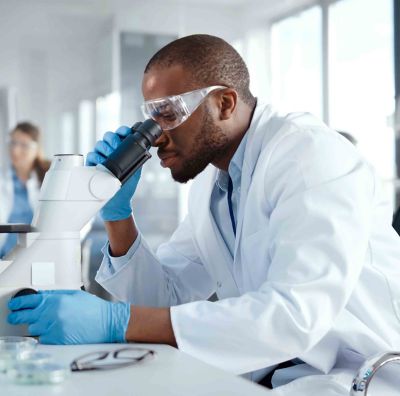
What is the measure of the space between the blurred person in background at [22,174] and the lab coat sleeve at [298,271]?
3.90 meters

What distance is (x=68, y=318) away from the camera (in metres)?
1.23

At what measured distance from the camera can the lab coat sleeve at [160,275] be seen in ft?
6.09

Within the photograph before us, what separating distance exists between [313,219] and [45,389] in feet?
2.28

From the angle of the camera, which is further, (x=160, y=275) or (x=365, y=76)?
(x=365, y=76)

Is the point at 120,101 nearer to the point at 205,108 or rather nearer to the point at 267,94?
the point at 267,94

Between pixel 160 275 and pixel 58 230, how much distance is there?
2.14 feet

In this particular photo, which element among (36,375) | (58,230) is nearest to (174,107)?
(58,230)

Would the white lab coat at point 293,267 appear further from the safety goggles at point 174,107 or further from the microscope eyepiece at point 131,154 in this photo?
the microscope eyepiece at point 131,154

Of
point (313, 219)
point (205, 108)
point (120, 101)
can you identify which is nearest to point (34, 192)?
point (120, 101)

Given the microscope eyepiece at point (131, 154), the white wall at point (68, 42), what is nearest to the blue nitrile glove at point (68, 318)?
the microscope eyepiece at point (131, 154)

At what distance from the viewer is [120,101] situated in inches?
222

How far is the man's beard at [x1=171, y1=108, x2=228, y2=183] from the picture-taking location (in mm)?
1834

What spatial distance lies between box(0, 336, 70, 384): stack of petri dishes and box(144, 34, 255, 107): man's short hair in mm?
957

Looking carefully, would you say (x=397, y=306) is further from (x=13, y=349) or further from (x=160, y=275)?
(x=13, y=349)
